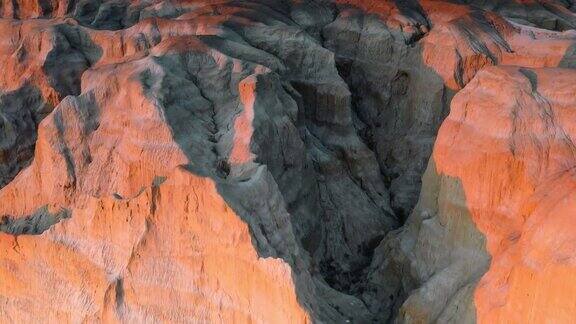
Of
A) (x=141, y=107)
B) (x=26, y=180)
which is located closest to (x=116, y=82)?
(x=141, y=107)

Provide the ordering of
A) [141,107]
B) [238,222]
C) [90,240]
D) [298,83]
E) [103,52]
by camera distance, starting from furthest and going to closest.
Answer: [103,52]
[298,83]
[141,107]
[90,240]
[238,222]

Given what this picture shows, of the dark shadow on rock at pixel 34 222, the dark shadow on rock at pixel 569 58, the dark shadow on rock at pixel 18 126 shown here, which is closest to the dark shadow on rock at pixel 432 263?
the dark shadow on rock at pixel 569 58

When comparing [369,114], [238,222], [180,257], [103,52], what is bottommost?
[369,114]

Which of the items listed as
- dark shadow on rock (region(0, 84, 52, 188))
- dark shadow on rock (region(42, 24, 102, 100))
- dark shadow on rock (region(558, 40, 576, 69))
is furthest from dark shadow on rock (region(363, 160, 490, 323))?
dark shadow on rock (region(0, 84, 52, 188))

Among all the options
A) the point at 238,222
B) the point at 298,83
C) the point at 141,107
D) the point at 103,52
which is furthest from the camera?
the point at 103,52

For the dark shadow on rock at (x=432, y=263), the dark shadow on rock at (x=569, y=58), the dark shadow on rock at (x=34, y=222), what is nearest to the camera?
the dark shadow on rock at (x=432, y=263)

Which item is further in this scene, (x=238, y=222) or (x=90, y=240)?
(x=90, y=240)

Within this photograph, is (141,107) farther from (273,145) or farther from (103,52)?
(103,52)

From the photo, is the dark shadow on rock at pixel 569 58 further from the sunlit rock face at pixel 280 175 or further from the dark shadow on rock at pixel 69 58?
the dark shadow on rock at pixel 69 58
